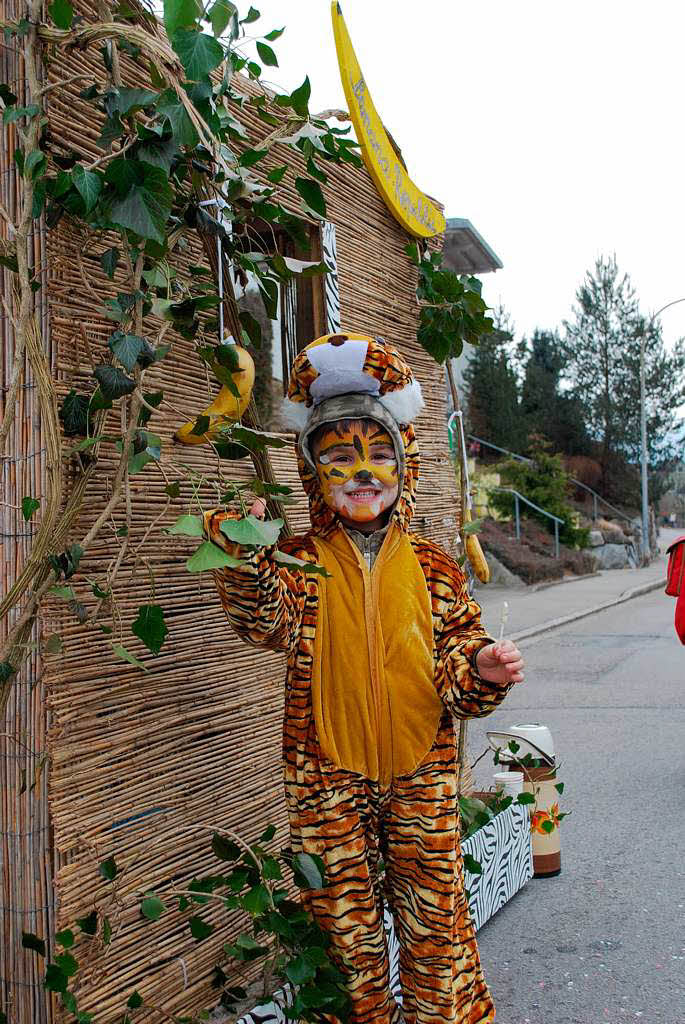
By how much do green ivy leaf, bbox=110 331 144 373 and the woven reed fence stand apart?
0.32m

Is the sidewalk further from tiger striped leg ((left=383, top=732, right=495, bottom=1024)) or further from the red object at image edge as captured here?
tiger striped leg ((left=383, top=732, right=495, bottom=1024))

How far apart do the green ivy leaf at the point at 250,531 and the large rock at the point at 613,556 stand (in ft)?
75.2

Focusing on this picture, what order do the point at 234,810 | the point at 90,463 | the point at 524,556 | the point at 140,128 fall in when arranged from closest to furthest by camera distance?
1. the point at 140,128
2. the point at 90,463
3. the point at 234,810
4. the point at 524,556

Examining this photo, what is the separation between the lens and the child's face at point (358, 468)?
251 cm

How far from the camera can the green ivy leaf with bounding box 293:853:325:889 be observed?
2.32 meters

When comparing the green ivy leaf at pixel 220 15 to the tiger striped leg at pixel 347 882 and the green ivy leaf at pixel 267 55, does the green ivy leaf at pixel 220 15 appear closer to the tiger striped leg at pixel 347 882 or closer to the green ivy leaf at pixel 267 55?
the green ivy leaf at pixel 267 55

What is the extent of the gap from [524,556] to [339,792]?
17.4m

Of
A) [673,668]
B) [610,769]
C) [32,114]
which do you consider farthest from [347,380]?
[673,668]

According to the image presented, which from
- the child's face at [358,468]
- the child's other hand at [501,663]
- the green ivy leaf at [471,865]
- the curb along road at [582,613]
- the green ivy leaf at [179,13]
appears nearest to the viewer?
the green ivy leaf at [179,13]

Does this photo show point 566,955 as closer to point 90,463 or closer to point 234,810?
point 234,810

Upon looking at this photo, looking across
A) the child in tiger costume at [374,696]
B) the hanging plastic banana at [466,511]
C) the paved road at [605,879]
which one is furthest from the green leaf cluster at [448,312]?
the paved road at [605,879]

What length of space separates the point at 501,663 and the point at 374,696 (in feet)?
1.10

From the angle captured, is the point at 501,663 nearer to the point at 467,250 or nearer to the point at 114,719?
the point at 114,719

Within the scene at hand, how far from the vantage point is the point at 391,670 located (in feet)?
8.11
